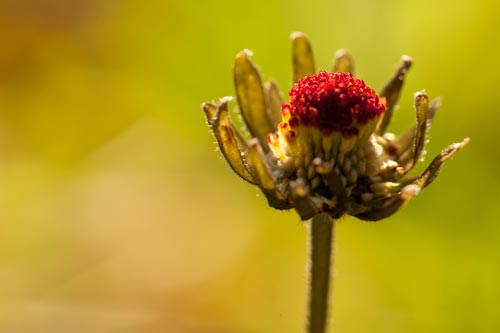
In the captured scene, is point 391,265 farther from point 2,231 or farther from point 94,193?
point 2,231

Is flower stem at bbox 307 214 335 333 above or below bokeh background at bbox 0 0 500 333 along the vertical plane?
below

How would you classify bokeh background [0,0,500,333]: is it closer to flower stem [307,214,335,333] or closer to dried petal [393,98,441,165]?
dried petal [393,98,441,165]

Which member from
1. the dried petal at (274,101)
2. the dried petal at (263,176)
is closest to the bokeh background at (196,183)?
the dried petal at (274,101)

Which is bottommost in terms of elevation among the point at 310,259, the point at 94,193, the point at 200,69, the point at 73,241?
the point at 310,259

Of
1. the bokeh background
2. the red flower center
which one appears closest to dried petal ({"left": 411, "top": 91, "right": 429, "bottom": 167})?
the red flower center

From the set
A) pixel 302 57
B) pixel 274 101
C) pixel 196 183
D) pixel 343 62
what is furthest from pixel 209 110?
pixel 196 183

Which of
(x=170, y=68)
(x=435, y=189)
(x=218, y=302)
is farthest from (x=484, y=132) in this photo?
(x=170, y=68)
